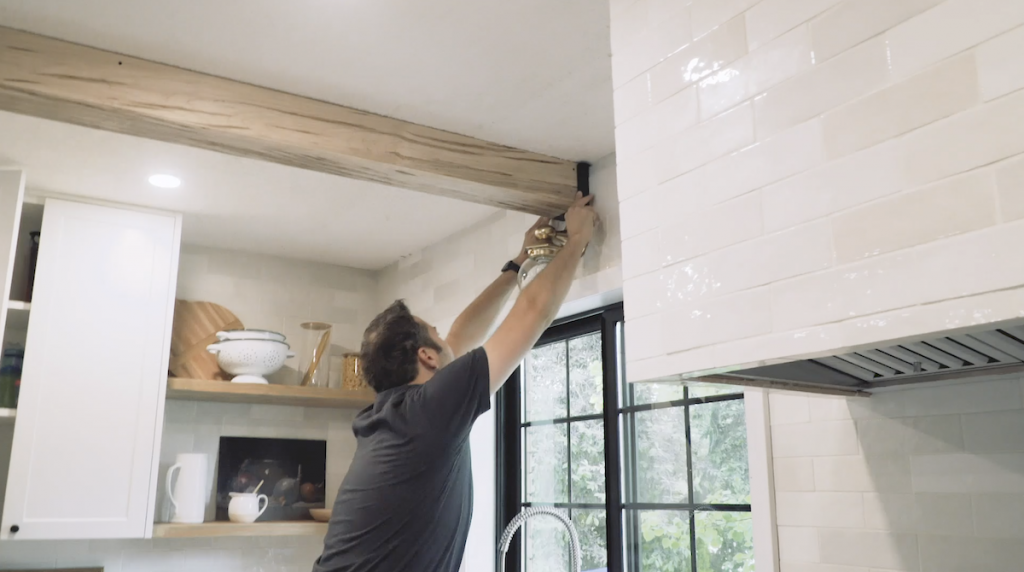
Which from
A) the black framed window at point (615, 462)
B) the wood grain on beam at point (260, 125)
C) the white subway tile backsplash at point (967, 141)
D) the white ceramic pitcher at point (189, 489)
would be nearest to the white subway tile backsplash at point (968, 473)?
the black framed window at point (615, 462)

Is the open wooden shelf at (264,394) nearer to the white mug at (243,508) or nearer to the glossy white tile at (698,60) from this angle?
the white mug at (243,508)

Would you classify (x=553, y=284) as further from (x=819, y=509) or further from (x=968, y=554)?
(x=968, y=554)

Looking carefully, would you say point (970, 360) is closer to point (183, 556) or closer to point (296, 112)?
point (296, 112)

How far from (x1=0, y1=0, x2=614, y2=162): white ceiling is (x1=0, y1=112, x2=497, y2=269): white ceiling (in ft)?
1.93

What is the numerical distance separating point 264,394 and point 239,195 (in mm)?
846

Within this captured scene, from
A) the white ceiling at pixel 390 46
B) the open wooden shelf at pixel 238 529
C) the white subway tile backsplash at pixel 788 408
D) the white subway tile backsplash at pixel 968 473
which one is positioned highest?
the white ceiling at pixel 390 46

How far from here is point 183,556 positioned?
3.34 metres

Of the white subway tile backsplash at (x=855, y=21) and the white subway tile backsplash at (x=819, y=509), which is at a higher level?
the white subway tile backsplash at (x=855, y=21)

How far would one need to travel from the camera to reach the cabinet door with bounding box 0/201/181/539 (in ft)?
9.16

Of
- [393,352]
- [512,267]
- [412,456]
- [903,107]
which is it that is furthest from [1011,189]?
[512,267]

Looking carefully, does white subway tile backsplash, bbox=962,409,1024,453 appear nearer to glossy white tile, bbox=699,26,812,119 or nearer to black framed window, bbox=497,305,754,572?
black framed window, bbox=497,305,754,572

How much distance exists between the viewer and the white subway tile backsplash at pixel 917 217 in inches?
36.2

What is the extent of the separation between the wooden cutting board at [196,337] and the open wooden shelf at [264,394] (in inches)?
4.2

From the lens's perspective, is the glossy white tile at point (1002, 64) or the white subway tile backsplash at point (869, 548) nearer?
the glossy white tile at point (1002, 64)
